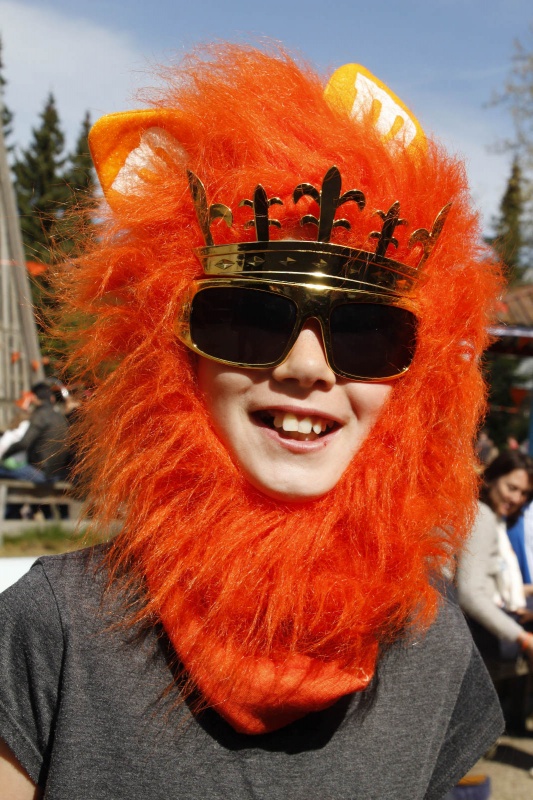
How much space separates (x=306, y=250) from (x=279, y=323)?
0.39 ft

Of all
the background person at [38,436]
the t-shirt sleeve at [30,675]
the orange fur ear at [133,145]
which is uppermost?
the orange fur ear at [133,145]

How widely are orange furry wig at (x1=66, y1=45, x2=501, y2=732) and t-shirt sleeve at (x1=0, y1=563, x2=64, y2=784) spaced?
15 centimetres

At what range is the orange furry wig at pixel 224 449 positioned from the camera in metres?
1.11

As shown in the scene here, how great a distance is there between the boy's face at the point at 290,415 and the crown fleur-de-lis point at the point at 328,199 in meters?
0.15

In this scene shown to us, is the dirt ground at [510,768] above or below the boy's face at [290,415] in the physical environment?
below

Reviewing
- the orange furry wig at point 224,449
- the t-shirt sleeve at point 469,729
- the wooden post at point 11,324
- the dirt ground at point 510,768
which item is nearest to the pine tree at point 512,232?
the orange furry wig at point 224,449

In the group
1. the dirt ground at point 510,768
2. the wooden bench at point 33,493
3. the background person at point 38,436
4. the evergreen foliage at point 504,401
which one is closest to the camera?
the dirt ground at point 510,768

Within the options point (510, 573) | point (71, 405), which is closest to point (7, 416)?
point (71, 405)

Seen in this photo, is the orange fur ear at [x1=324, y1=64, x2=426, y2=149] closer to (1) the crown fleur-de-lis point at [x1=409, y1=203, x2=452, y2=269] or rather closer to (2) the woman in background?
(1) the crown fleur-de-lis point at [x1=409, y1=203, x2=452, y2=269]

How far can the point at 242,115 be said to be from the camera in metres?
1.17

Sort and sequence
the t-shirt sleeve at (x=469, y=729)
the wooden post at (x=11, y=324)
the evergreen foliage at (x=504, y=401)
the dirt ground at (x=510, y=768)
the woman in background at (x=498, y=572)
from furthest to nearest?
the evergreen foliage at (x=504, y=401)
the wooden post at (x=11, y=324)
the dirt ground at (x=510, y=768)
the woman in background at (x=498, y=572)
the t-shirt sleeve at (x=469, y=729)

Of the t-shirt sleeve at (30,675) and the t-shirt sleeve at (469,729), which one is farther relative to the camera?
the t-shirt sleeve at (469,729)

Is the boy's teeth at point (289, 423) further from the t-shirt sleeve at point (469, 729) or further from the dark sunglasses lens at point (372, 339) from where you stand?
the t-shirt sleeve at point (469, 729)

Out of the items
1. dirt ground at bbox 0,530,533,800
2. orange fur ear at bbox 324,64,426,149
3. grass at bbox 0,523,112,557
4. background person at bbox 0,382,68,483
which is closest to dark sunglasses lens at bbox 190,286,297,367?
orange fur ear at bbox 324,64,426,149
